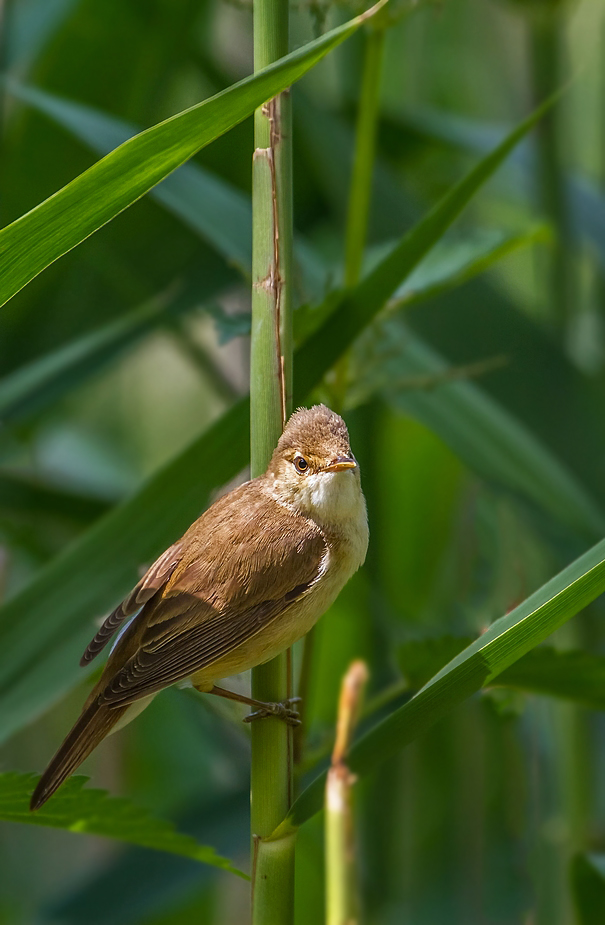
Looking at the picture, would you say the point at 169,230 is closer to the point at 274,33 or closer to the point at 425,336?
the point at 425,336

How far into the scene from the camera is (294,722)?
49.2 inches

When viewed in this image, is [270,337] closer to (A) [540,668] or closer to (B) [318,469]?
(B) [318,469]

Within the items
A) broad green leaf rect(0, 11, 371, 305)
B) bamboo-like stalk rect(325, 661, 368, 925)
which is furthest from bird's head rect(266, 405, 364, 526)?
bamboo-like stalk rect(325, 661, 368, 925)

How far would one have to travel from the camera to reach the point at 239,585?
4.78 ft

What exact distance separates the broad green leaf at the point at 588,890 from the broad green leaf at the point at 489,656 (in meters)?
0.89

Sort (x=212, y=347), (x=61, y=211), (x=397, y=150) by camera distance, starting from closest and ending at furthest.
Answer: (x=61, y=211), (x=397, y=150), (x=212, y=347)

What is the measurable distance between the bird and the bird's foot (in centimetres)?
10

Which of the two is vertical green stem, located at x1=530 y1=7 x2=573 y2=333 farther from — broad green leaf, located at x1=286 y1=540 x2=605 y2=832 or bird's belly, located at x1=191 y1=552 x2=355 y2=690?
broad green leaf, located at x1=286 y1=540 x2=605 y2=832

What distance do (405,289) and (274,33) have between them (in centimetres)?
76

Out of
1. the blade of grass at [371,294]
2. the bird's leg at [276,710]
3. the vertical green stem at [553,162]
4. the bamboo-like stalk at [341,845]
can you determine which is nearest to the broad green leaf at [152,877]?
the bird's leg at [276,710]

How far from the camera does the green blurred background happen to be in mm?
2068

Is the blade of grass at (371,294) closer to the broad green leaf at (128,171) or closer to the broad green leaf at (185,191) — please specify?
the broad green leaf at (185,191)

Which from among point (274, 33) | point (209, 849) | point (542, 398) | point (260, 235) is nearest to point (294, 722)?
point (209, 849)

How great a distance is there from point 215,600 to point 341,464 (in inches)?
12.1
